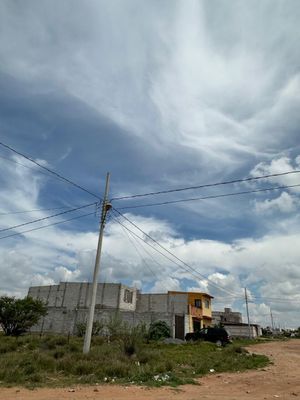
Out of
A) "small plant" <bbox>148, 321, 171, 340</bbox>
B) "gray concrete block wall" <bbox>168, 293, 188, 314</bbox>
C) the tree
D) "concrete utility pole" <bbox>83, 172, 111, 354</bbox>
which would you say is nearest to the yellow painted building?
"gray concrete block wall" <bbox>168, 293, 188, 314</bbox>

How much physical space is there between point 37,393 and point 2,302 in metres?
24.0

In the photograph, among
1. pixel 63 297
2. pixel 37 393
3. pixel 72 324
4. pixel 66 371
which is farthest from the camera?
pixel 63 297

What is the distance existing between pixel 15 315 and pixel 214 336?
17.6 meters

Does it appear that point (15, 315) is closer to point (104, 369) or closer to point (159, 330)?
point (159, 330)

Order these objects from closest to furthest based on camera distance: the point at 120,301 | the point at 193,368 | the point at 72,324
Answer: the point at 193,368 → the point at 72,324 → the point at 120,301

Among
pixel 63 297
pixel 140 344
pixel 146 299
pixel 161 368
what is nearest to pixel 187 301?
pixel 146 299

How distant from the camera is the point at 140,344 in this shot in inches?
693

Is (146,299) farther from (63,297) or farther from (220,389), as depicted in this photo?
(220,389)

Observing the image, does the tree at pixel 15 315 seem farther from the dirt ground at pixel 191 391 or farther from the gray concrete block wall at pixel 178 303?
the gray concrete block wall at pixel 178 303

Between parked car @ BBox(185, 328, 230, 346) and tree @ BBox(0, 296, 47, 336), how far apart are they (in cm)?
1484

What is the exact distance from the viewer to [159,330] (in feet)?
116

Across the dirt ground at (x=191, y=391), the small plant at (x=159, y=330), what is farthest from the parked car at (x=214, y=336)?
the dirt ground at (x=191, y=391)

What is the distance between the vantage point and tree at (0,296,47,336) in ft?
100

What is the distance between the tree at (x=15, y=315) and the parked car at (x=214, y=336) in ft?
48.7
